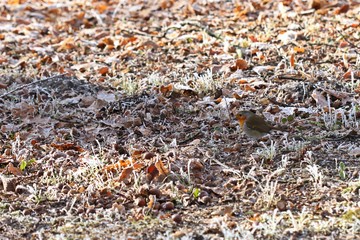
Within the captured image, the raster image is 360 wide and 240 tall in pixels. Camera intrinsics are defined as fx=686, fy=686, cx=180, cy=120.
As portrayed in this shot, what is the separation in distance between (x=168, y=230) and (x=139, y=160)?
966 mm

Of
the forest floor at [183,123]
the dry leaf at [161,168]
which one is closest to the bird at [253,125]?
the forest floor at [183,123]

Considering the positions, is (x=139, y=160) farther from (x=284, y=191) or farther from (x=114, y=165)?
(x=284, y=191)

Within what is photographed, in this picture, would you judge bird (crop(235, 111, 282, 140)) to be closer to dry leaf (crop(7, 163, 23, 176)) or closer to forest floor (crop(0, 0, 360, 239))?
forest floor (crop(0, 0, 360, 239))

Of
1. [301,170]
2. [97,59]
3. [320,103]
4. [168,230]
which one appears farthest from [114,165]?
[97,59]

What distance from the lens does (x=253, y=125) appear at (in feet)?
15.9

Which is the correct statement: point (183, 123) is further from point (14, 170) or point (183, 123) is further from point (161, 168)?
point (14, 170)

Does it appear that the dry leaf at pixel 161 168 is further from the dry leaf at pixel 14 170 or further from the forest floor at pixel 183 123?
the dry leaf at pixel 14 170

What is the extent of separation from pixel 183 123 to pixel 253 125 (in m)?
0.73

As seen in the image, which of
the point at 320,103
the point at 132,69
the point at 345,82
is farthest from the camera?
the point at 132,69

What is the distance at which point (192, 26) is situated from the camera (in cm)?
807

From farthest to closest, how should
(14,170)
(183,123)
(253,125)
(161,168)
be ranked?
(183,123)
(253,125)
(14,170)
(161,168)

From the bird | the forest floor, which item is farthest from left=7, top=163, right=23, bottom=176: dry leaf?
the bird

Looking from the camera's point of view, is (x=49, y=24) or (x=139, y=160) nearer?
(x=139, y=160)

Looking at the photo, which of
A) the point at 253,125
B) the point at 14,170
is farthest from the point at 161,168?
the point at 14,170
